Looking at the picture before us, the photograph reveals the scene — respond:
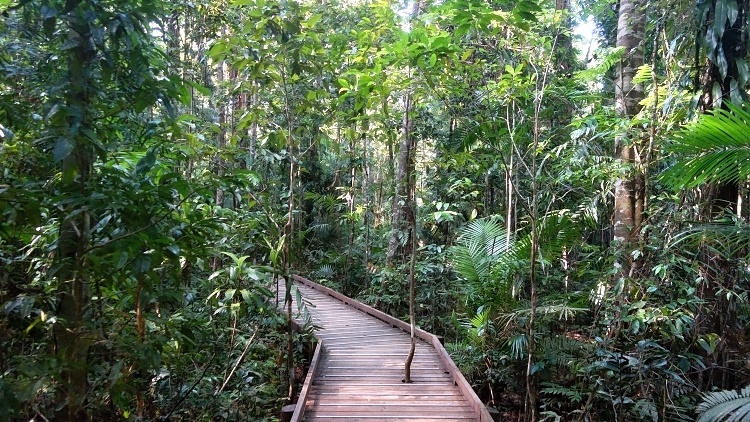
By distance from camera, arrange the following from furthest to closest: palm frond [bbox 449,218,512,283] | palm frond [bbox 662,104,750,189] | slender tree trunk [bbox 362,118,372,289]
Result: slender tree trunk [bbox 362,118,372,289], palm frond [bbox 449,218,512,283], palm frond [bbox 662,104,750,189]

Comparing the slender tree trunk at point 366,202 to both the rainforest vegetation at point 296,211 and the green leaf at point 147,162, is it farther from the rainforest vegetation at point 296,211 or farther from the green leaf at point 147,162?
the green leaf at point 147,162

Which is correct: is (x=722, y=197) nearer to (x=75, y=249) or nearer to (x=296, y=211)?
(x=296, y=211)

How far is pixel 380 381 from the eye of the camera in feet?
16.0

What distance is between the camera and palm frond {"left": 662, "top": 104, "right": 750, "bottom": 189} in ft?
7.63

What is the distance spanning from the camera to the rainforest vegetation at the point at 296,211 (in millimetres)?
1938

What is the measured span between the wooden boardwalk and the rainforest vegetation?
51 centimetres

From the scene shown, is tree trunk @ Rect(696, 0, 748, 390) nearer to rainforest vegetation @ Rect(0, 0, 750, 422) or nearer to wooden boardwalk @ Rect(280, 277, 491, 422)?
rainforest vegetation @ Rect(0, 0, 750, 422)

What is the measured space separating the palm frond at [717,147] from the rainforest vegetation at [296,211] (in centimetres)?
2

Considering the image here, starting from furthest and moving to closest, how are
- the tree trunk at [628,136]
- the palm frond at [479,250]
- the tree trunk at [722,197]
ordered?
the palm frond at [479,250] → the tree trunk at [628,136] → the tree trunk at [722,197]

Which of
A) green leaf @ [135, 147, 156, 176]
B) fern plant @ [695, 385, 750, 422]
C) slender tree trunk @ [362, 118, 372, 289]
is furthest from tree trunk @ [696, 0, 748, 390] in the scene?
slender tree trunk @ [362, 118, 372, 289]

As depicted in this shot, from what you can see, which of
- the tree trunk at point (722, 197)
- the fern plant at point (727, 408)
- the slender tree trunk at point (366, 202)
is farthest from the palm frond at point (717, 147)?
the slender tree trunk at point (366, 202)

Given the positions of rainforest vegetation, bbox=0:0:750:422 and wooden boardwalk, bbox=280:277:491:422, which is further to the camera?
wooden boardwalk, bbox=280:277:491:422

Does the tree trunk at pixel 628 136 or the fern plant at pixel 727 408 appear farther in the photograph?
the tree trunk at pixel 628 136

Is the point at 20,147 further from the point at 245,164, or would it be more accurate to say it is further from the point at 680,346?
the point at 245,164
